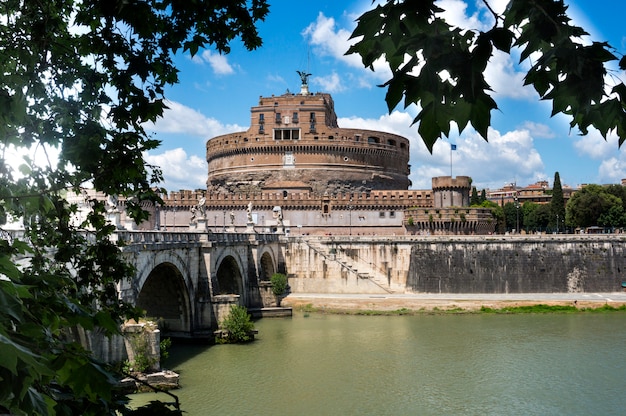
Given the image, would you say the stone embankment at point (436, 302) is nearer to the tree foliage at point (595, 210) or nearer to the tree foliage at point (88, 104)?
→ the tree foliage at point (595, 210)

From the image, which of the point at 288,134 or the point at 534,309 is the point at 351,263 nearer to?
the point at 534,309

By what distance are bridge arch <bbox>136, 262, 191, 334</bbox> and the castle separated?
17.0 metres

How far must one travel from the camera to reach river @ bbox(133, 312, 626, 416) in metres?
15.3

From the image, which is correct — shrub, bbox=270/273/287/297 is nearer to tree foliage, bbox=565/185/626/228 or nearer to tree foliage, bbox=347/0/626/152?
tree foliage, bbox=347/0/626/152

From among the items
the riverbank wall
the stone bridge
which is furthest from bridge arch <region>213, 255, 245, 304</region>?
the riverbank wall

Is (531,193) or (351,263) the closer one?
(351,263)

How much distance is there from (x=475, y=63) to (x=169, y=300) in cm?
2275

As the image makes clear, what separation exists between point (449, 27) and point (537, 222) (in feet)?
228

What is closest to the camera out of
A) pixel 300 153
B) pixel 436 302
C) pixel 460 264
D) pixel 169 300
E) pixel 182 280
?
pixel 182 280

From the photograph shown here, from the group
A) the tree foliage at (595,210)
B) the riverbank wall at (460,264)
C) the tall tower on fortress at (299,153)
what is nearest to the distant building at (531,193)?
the tree foliage at (595,210)

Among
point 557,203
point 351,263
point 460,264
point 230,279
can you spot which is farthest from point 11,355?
point 557,203

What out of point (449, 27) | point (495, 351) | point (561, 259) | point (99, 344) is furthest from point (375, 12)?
point (561, 259)

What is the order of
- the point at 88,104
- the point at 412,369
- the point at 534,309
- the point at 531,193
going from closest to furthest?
the point at 88,104 → the point at 412,369 → the point at 534,309 → the point at 531,193

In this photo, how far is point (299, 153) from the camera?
5403 centimetres
